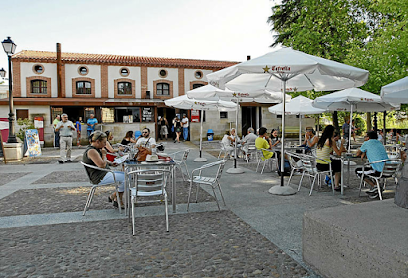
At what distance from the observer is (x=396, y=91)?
18.0 ft

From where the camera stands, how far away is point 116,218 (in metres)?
4.65

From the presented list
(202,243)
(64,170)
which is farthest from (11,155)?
(202,243)

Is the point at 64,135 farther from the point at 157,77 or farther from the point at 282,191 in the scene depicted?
the point at 157,77

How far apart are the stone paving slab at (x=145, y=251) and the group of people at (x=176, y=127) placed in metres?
16.4

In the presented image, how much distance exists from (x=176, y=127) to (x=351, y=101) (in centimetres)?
1307

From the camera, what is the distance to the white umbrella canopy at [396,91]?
17.5 ft

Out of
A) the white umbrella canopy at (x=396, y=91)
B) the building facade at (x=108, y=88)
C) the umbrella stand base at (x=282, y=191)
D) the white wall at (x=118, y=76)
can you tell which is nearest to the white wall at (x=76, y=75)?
the building facade at (x=108, y=88)

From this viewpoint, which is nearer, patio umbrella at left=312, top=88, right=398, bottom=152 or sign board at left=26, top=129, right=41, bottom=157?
patio umbrella at left=312, top=88, right=398, bottom=152

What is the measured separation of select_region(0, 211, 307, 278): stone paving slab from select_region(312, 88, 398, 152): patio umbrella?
5.56 meters

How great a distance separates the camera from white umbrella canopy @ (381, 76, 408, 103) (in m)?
5.33

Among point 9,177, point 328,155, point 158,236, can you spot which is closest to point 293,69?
point 328,155

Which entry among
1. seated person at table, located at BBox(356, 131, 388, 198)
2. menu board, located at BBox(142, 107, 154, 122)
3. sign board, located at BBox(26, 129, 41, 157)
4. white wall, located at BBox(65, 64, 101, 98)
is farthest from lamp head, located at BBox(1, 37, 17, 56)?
white wall, located at BBox(65, 64, 101, 98)

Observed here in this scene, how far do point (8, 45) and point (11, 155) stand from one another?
13.7 ft

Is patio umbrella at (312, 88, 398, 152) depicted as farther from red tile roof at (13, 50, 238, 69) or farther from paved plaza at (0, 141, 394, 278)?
red tile roof at (13, 50, 238, 69)
